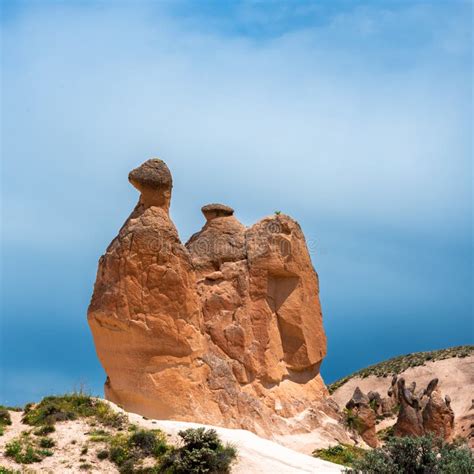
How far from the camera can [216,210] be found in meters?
31.6

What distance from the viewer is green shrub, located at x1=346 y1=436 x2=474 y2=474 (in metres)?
18.7

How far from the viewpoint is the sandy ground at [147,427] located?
19.9m

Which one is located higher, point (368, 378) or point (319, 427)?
point (368, 378)

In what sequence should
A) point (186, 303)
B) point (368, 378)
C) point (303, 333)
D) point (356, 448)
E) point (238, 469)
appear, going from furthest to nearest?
point (368, 378), point (303, 333), point (356, 448), point (186, 303), point (238, 469)

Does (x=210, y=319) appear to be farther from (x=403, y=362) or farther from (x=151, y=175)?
(x=403, y=362)

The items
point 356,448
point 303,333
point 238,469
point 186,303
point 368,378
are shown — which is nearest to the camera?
point 238,469

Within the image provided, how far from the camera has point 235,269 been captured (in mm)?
29812

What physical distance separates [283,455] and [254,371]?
6.33 meters

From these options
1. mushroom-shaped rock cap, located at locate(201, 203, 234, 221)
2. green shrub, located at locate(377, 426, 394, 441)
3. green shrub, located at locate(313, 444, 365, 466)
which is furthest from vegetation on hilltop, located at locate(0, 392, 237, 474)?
green shrub, located at locate(377, 426, 394, 441)

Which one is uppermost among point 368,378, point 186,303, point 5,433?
point 368,378

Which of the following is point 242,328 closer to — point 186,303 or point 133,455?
point 186,303

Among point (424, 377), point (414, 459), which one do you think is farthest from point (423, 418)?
point (414, 459)

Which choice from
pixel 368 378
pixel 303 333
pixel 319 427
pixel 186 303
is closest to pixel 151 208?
pixel 186 303

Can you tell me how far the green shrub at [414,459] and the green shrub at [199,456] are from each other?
331cm
